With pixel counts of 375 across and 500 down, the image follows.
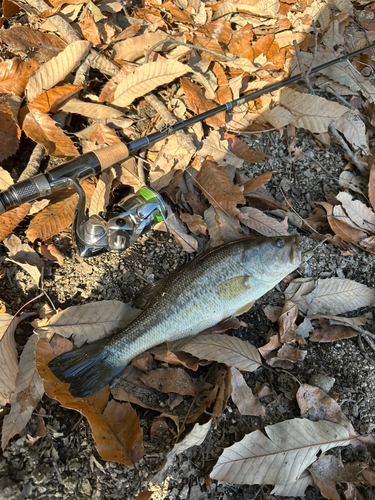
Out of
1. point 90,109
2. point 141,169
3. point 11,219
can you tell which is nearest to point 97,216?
point 11,219

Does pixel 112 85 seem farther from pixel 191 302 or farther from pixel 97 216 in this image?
pixel 191 302

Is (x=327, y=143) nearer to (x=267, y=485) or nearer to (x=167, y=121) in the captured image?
(x=167, y=121)

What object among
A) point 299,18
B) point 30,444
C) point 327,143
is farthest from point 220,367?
point 299,18

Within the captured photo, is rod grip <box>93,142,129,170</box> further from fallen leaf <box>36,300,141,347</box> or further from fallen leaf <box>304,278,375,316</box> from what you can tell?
fallen leaf <box>304,278,375,316</box>

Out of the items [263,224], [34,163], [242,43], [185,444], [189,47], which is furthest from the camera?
[242,43]

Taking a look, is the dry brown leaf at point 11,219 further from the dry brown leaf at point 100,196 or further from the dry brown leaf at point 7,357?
the dry brown leaf at point 7,357

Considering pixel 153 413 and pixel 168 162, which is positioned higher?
pixel 168 162
